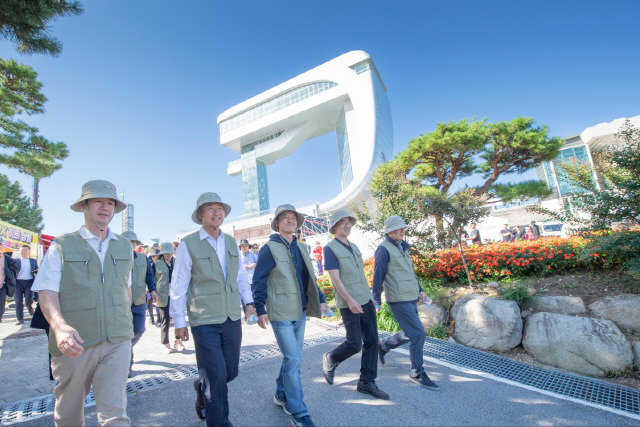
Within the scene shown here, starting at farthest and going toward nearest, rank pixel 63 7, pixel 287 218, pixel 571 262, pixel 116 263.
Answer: pixel 571 262, pixel 63 7, pixel 287 218, pixel 116 263

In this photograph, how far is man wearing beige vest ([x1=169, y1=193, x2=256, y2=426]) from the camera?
220 centimetres

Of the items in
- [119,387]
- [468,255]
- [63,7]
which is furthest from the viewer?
[468,255]

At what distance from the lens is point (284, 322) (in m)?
2.64

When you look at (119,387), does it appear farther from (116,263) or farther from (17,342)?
(17,342)

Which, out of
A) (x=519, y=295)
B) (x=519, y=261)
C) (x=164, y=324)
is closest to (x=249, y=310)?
(x=164, y=324)

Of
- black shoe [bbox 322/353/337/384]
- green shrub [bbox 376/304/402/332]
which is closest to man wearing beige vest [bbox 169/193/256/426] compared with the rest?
black shoe [bbox 322/353/337/384]

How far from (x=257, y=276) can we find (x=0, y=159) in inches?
411

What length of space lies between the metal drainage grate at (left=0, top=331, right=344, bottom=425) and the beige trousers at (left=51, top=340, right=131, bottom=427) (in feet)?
4.79

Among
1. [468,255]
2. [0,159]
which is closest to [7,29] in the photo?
[0,159]

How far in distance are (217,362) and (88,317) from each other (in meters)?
0.88

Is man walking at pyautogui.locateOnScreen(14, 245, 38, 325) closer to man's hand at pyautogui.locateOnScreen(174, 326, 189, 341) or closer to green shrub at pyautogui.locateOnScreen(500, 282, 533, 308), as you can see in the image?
man's hand at pyautogui.locateOnScreen(174, 326, 189, 341)

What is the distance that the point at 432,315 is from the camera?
5.11 metres

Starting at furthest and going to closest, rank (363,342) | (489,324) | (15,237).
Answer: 1. (15,237)
2. (489,324)
3. (363,342)

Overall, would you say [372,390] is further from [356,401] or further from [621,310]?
[621,310]
